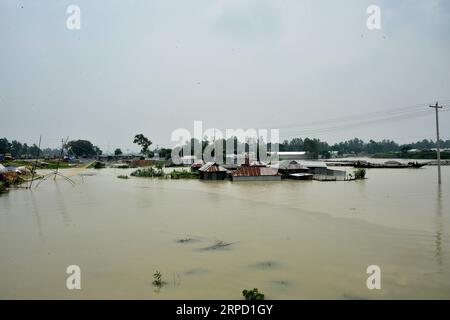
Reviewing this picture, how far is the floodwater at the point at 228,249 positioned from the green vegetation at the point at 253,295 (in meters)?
0.37

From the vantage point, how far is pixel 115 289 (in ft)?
26.5

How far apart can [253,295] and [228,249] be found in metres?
3.68

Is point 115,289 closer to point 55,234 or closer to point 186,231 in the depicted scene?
point 186,231

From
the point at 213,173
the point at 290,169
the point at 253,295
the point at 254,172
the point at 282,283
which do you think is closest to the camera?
the point at 253,295

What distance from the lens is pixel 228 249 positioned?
434 inches

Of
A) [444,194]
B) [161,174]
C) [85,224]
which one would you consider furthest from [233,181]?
[85,224]

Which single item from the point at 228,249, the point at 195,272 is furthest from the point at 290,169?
the point at 195,272

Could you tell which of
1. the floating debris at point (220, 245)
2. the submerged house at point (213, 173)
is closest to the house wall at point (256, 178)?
the submerged house at point (213, 173)

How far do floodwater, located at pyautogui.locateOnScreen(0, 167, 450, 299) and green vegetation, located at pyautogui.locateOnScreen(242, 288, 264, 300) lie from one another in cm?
37

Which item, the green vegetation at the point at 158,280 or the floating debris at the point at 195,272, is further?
the floating debris at the point at 195,272

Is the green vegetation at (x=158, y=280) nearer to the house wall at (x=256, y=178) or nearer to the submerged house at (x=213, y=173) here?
the house wall at (x=256, y=178)

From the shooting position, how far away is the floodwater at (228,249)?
8.13 metres

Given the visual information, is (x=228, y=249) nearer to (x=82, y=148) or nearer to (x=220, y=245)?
(x=220, y=245)
